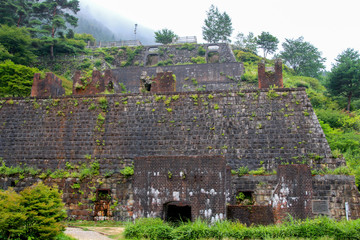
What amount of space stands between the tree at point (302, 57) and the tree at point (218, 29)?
36.9ft

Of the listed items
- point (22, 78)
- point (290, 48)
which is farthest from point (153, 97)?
point (290, 48)

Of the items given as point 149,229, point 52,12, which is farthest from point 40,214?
point 52,12

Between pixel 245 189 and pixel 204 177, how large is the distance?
12.9 ft

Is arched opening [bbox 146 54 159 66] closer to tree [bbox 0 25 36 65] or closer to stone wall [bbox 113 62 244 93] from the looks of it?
stone wall [bbox 113 62 244 93]

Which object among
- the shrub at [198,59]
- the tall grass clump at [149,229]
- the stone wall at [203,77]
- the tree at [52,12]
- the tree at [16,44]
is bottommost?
the tall grass clump at [149,229]

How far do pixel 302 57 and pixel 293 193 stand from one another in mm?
54944

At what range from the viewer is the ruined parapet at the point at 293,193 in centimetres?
1190

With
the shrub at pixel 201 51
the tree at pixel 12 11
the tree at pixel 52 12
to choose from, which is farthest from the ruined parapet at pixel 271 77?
the tree at pixel 12 11

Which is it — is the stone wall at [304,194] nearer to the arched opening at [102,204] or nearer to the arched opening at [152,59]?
the arched opening at [102,204]

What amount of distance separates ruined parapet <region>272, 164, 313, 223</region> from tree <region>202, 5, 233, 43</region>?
57.0 meters

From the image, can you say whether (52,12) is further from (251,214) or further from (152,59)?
(251,214)

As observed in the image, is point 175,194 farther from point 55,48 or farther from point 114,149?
point 55,48

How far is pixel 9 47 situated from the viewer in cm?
3938

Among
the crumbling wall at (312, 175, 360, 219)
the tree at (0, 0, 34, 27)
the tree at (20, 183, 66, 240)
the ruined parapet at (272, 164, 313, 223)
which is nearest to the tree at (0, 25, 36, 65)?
the tree at (0, 0, 34, 27)
